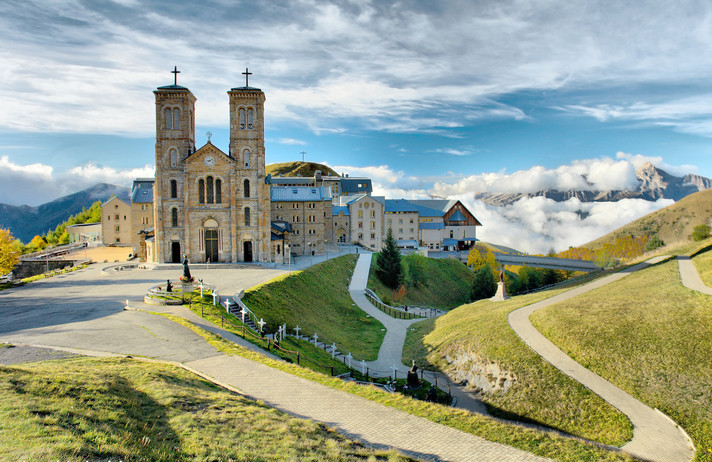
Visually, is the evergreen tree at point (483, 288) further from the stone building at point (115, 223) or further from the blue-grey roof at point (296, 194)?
the stone building at point (115, 223)

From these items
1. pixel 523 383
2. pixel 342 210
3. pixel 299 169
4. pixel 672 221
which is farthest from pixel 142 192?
pixel 672 221

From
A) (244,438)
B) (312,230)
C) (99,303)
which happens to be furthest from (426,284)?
(244,438)

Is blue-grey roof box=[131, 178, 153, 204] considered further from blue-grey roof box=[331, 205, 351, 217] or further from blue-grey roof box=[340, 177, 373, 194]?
blue-grey roof box=[340, 177, 373, 194]

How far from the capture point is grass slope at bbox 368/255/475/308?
56.5m

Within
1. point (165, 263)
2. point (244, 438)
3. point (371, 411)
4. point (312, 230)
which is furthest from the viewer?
point (312, 230)

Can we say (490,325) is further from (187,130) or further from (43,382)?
(187,130)

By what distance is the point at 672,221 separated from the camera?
112m

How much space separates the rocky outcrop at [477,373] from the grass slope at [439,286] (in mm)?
26483

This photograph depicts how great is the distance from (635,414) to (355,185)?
96599mm

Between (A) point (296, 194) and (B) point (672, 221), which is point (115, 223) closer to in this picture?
(A) point (296, 194)

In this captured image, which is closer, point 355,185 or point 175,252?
point 175,252

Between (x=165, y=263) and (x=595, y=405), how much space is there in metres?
47.0

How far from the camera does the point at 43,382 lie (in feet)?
37.1

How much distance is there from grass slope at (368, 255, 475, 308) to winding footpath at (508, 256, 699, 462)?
28.8m
